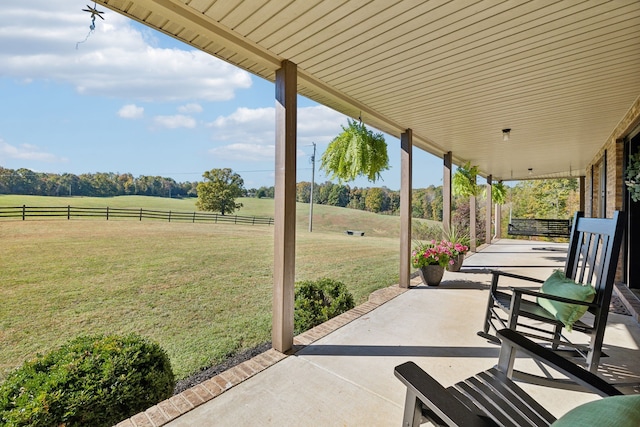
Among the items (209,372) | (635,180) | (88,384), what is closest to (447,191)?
(635,180)

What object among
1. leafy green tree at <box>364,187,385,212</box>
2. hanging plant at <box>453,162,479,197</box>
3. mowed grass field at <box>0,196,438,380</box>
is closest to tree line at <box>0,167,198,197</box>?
mowed grass field at <box>0,196,438,380</box>

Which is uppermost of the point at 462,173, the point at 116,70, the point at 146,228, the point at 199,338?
the point at 116,70

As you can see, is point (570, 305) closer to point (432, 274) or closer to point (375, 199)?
point (432, 274)

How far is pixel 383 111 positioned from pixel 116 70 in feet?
12.5

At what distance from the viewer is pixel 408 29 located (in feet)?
6.57

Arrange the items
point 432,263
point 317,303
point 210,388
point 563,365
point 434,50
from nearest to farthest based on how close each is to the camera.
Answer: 1. point 563,365
2. point 210,388
3. point 434,50
4. point 317,303
5. point 432,263

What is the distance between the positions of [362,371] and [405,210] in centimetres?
266

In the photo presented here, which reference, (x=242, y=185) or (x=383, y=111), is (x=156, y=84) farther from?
(x=383, y=111)

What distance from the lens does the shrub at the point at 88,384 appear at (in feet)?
5.00

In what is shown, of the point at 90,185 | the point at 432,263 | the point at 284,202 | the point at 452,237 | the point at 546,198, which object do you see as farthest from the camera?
the point at 546,198

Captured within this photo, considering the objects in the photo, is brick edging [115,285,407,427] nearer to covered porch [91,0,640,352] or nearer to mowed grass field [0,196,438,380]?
covered porch [91,0,640,352]

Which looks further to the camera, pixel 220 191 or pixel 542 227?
pixel 542 227

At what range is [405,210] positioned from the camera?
4402mm

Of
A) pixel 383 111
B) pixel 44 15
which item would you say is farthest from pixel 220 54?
pixel 383 111
